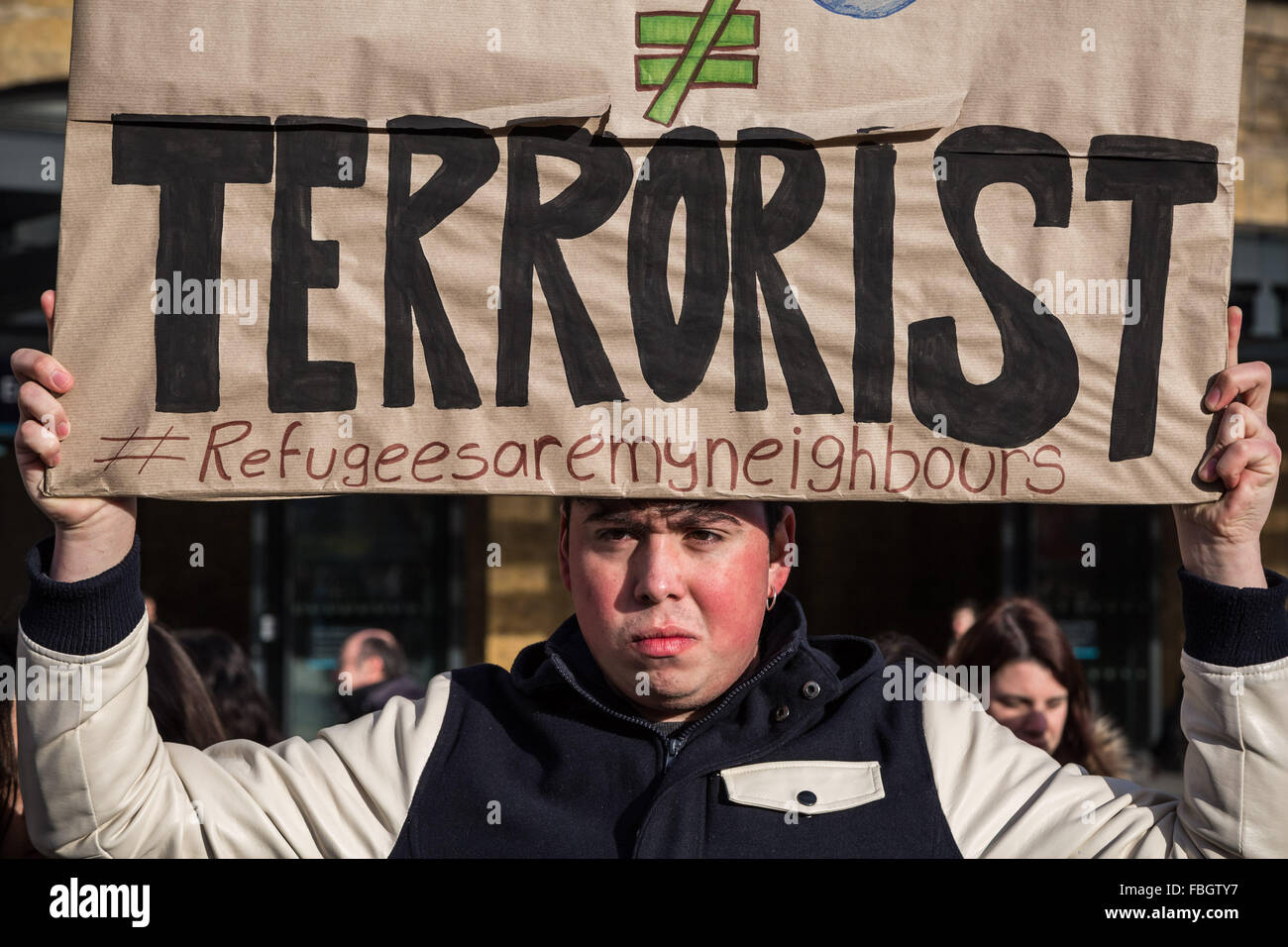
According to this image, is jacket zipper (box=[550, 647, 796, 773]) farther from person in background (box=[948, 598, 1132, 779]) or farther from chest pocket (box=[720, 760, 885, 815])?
person in background (box=[948, 598, 1132, 779])

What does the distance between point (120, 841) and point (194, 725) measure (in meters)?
1.17

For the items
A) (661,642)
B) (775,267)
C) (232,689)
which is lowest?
(232,689)

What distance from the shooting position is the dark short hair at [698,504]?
232 centimetres

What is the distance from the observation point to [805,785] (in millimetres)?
2262

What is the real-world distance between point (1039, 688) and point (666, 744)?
2367 mm

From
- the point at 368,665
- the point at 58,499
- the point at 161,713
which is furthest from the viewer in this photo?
the point at 368,665

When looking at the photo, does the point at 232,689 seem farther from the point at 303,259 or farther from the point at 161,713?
the point at 303,259

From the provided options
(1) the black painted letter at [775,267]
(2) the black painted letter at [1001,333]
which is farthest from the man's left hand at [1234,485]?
(1) the black painted letter at [775,267]

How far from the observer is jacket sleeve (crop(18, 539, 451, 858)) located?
2070 mm

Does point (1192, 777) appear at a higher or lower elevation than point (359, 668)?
higher

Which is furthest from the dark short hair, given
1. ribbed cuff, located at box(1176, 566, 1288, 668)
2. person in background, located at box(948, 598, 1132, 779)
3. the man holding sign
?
person in background, located at box(948, 598, 1132, 779)

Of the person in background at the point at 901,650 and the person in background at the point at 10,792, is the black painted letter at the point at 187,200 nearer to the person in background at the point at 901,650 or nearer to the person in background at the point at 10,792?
the person in background at the point at 10,792

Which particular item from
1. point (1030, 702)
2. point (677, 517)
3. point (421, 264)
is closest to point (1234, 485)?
point (677, 517)
